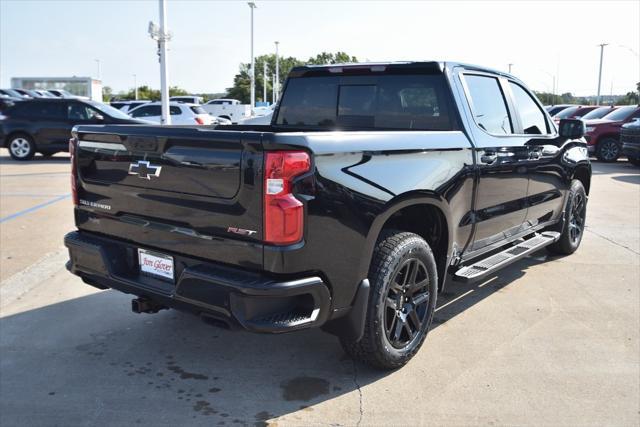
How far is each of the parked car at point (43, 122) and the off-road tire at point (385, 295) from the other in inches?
515

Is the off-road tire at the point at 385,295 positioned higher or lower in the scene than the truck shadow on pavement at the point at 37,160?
higher

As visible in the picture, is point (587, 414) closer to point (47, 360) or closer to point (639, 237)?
point (47, 360)

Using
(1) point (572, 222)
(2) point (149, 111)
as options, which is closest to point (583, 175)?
(1) point (572, 222)

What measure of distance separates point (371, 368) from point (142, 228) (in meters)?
1.65

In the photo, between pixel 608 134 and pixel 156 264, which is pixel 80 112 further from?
pixel 608 134

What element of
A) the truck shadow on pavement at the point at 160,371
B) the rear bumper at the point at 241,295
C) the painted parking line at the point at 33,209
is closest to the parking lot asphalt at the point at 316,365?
the truck shadow on pavement at the point at 160,371

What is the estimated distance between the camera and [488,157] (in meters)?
4.35

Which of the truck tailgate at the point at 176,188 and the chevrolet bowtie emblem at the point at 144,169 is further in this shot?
the chevrolet bowtie emblem at the point at 144,169

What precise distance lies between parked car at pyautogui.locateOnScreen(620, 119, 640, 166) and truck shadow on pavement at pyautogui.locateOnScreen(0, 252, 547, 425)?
1231 cm

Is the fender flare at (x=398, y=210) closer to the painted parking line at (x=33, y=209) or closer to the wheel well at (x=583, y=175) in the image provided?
the wheel well at (x=583, y=175)

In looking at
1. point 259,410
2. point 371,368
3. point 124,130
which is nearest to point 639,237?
point 371,368

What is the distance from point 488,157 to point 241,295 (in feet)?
7.80

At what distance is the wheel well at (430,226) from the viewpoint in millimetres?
3920

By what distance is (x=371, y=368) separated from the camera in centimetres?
370
